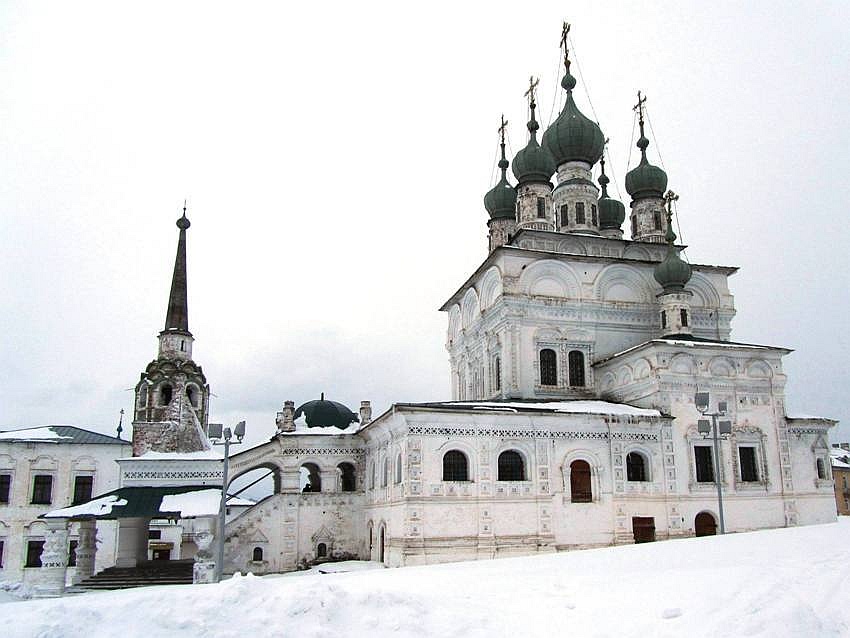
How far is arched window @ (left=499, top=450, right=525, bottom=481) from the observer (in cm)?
2217

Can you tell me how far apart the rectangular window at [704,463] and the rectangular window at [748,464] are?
43.2 inches

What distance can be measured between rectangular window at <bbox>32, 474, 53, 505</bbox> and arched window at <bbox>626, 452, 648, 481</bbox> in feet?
74.3

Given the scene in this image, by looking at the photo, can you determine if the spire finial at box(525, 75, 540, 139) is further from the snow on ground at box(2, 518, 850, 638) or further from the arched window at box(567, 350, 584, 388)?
the snow on ground at box(2, 518, 850, 638)

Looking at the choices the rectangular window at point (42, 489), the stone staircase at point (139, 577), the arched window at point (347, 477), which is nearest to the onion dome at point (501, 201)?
the arched window at point (347, 477)

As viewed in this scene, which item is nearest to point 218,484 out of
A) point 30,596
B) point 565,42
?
point 30,596

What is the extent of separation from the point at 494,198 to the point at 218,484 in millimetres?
17914

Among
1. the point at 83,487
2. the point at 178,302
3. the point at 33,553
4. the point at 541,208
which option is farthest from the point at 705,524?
the point at 33,553

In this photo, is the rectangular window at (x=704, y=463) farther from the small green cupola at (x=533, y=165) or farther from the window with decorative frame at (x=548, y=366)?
the small green cupola at (x=533, y=165)

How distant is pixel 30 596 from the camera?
821 inches

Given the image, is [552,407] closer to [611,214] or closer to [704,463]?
[704,463]

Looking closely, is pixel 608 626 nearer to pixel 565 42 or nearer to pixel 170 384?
pixel 170 384

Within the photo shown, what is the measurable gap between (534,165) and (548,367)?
8674 mm

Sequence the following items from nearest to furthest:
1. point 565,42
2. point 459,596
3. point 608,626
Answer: point 608,626 → point 459,596 → point 565,42

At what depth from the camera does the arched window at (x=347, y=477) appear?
27734 mm
